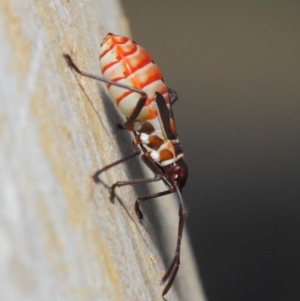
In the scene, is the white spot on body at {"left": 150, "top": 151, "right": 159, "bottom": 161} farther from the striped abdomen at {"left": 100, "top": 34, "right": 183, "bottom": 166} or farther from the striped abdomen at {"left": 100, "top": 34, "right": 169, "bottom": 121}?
the striped abdomen at {"left": 100, "top": 34, "right": 169, "bottom": 121}

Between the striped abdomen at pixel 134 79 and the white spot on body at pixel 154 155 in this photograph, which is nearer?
the striped abdomen at pixel 134 79

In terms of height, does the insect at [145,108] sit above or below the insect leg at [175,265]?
above

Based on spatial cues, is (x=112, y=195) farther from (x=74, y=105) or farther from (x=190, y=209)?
(x=190, y=209)

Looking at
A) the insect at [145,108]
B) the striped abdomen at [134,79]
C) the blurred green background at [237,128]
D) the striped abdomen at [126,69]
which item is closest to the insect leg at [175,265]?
the insect at [145,108]

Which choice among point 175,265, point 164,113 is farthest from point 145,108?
point 175,265

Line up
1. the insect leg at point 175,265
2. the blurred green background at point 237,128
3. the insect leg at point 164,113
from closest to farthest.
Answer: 1. the insect leg at point 175,265
2. the insect leg at point 164,113
3. the blurred green background at point 237,128

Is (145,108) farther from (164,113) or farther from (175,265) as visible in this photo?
(175,265)

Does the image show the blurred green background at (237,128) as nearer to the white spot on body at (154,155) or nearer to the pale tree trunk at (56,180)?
the white spot on body at (154,155)

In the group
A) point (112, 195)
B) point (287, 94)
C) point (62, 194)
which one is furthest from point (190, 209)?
point (62, 194)
